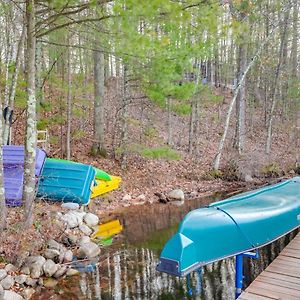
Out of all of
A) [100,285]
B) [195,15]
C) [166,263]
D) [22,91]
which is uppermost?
[195,15]

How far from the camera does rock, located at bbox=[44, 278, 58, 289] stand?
607cm

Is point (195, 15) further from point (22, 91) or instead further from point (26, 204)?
point (22, 91)

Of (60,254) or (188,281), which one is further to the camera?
(60,254)

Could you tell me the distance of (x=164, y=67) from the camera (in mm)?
9516

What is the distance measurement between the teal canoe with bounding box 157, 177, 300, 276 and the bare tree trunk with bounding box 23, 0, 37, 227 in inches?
114

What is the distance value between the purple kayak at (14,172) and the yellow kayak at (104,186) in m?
1.63

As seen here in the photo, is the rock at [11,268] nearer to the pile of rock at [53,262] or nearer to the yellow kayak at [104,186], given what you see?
the pile of rock at [53,262]

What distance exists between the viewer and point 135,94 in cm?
1488

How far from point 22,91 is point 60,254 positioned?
6450mm

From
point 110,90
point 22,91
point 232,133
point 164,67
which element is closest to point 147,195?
point 164,67

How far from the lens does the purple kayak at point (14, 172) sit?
8.17 m

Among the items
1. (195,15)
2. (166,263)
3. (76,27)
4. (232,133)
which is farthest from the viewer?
(232,133)

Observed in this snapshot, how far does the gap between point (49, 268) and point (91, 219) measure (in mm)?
2558

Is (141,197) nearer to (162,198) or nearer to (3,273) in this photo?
(162,198)
